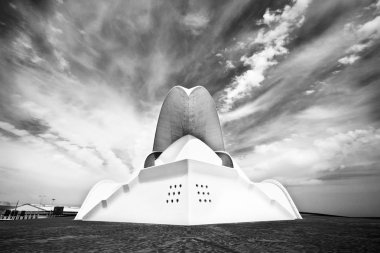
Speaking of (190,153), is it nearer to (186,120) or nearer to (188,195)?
(188,195)

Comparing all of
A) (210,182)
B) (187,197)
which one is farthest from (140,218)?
(210,182)

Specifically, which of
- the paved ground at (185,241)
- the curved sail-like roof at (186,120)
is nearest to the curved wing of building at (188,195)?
the curved sail-like roof at (186,120)

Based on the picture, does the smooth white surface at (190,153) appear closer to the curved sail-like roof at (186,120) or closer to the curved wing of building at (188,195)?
the curved wing of building at (188,195)

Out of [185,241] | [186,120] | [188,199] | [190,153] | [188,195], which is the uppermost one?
[186,120]

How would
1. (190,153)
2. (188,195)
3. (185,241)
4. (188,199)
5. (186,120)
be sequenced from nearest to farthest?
1. (185,241)
2. (188,199)
3. (188,195)
4. (190,153)
5. (186,120)

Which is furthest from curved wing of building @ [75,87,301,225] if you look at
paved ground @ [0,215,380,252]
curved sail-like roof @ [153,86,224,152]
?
paved ground @ [0,215,380,252]

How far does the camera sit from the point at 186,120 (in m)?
22.3

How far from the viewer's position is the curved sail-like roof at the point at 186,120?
2208cm

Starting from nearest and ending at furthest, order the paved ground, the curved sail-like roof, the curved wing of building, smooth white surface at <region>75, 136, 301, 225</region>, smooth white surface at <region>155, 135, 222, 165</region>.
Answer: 1. the paved ground
2. smooth white surface at <region>75, 136, 301, 225</region>
3. the curved wing of building
4. smooth white surface at <region>155, 135, 222, 165</region>
5. the curved sail-like roof

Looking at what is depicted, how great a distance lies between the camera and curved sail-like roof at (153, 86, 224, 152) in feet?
72.4

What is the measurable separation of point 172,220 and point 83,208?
11565mm

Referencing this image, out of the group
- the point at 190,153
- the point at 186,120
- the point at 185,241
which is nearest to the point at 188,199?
the point at 185,241

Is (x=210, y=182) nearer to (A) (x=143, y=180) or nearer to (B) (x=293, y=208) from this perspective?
(A) (x=143, y=180)

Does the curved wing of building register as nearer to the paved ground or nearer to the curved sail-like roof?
the curved sail-like roof
